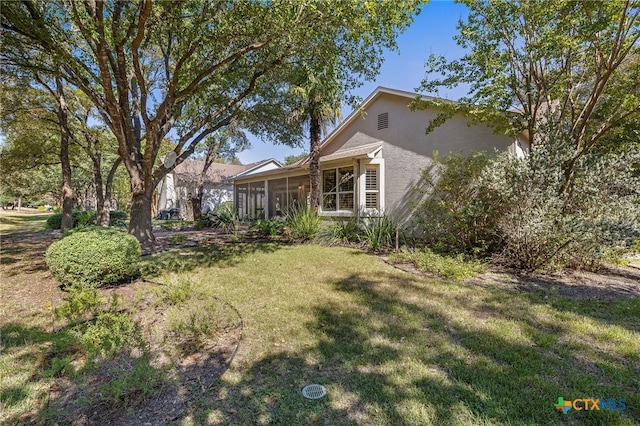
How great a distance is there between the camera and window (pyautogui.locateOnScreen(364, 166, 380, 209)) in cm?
1197

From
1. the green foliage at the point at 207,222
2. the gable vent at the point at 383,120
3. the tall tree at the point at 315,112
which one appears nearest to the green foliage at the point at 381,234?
the tall tree at the point at 315,112

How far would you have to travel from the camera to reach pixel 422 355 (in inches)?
128

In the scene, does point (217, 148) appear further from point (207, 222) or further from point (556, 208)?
point (556, 208)

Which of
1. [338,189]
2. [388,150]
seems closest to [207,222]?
[338,189]

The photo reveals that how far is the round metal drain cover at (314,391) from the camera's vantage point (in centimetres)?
263

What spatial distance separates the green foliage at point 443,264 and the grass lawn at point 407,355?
1.31ft

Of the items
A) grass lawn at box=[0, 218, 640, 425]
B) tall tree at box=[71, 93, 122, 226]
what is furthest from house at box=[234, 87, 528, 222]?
tall tree at box=[71, 93, 122, 226]

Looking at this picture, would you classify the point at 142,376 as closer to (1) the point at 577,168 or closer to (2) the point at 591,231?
(2) the point at 591,231

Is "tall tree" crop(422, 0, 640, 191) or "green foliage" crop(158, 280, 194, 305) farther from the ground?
"tall tree" crop(422, 0, 640, 191)

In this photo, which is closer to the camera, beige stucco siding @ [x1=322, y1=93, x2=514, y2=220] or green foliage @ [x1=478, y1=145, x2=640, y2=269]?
green foliage @ [x1=478, y1=145, x2=640, y2=269]

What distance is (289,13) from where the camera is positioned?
591cm

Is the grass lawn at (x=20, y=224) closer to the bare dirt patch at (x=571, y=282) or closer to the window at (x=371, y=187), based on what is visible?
the window at (x=371, y=187)

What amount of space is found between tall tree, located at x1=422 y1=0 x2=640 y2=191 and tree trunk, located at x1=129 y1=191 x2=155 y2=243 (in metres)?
9.26

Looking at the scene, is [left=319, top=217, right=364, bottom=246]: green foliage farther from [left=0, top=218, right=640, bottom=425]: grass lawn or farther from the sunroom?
[left=0, top=218, right=640, bottom=425]: grass lawn
